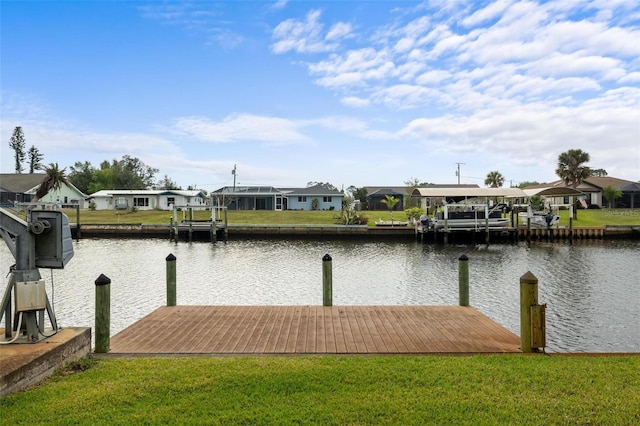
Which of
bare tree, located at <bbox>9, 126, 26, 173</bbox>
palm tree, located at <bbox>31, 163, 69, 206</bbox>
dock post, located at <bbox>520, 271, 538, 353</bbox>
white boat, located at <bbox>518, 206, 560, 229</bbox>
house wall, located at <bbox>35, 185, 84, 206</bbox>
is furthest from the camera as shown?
bare tree, located at <bbox>9, 126, 26, 173</bbox>

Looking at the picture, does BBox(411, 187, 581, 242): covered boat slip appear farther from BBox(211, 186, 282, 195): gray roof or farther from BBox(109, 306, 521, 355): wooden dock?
BBox(211, 186, 282, 195): gray roof

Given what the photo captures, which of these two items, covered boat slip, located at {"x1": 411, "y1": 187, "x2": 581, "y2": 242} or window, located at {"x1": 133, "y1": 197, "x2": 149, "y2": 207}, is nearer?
→ covered boat slip, located at {"x1": 411, "y1": 187, "x2": 581, "y2": 242}

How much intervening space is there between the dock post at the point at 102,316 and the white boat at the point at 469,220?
2971 centimetres

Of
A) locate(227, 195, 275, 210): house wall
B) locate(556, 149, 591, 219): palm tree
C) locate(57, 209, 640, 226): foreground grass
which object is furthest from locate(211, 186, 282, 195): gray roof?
locate(556, 149, 591, 219): palm tree

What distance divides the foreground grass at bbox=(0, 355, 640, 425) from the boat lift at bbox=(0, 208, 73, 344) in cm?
80

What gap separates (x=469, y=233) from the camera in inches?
1384

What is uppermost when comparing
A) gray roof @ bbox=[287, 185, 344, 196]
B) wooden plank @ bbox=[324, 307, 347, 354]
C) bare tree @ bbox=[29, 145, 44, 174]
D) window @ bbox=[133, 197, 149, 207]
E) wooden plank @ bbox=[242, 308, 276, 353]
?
bare tree @ bbox=[29, 145, 44, 174]

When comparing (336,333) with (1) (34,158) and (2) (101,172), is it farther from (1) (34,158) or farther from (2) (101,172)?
(1) (34,158)

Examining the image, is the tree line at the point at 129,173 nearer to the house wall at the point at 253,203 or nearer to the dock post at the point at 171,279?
the house wall at the point at 253,203

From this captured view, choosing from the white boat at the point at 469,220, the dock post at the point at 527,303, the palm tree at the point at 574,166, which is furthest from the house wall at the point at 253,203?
the dock post at the point at 527,303

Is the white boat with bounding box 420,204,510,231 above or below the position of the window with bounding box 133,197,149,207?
below

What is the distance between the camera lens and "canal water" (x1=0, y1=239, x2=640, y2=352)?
11337 millimetres

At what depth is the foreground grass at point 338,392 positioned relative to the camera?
377 cm

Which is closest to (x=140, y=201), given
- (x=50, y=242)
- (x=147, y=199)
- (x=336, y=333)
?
(x=147, y=199)
